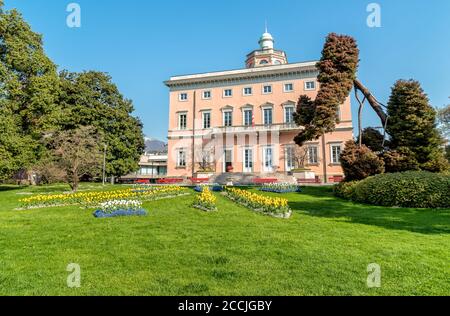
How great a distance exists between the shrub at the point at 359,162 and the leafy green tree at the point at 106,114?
24336mm

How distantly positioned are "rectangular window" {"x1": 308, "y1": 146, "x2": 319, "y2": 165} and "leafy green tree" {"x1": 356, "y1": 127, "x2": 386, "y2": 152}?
51.8 feet

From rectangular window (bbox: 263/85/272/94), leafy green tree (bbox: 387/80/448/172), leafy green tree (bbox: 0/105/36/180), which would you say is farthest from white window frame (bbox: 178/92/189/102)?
leafy green tree (bbox: 387/80/448/172)

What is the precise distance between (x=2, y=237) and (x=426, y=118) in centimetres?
1600

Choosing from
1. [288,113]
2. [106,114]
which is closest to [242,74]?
[288,113]

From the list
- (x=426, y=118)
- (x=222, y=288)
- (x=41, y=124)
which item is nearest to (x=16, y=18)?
(x=41, y=124)

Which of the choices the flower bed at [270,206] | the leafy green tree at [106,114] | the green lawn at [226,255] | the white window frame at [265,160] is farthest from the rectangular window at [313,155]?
the green lawn at [226,255]

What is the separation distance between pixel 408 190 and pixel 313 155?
20884 mm

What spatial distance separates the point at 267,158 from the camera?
32.7 meters

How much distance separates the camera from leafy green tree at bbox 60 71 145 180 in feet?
96.2

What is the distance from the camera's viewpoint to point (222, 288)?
3418 millimetres

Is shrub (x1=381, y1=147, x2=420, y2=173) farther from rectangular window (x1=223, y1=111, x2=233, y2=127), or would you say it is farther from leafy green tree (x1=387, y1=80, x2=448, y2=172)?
rectangular window (x1=223, y1=111, x2=233, y2=127)

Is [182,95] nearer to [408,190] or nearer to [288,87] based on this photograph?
[288,87]

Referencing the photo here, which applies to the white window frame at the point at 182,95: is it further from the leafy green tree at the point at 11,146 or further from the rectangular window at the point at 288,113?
the leafy green tree at the point at 11,146

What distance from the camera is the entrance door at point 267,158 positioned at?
32.3 meters
